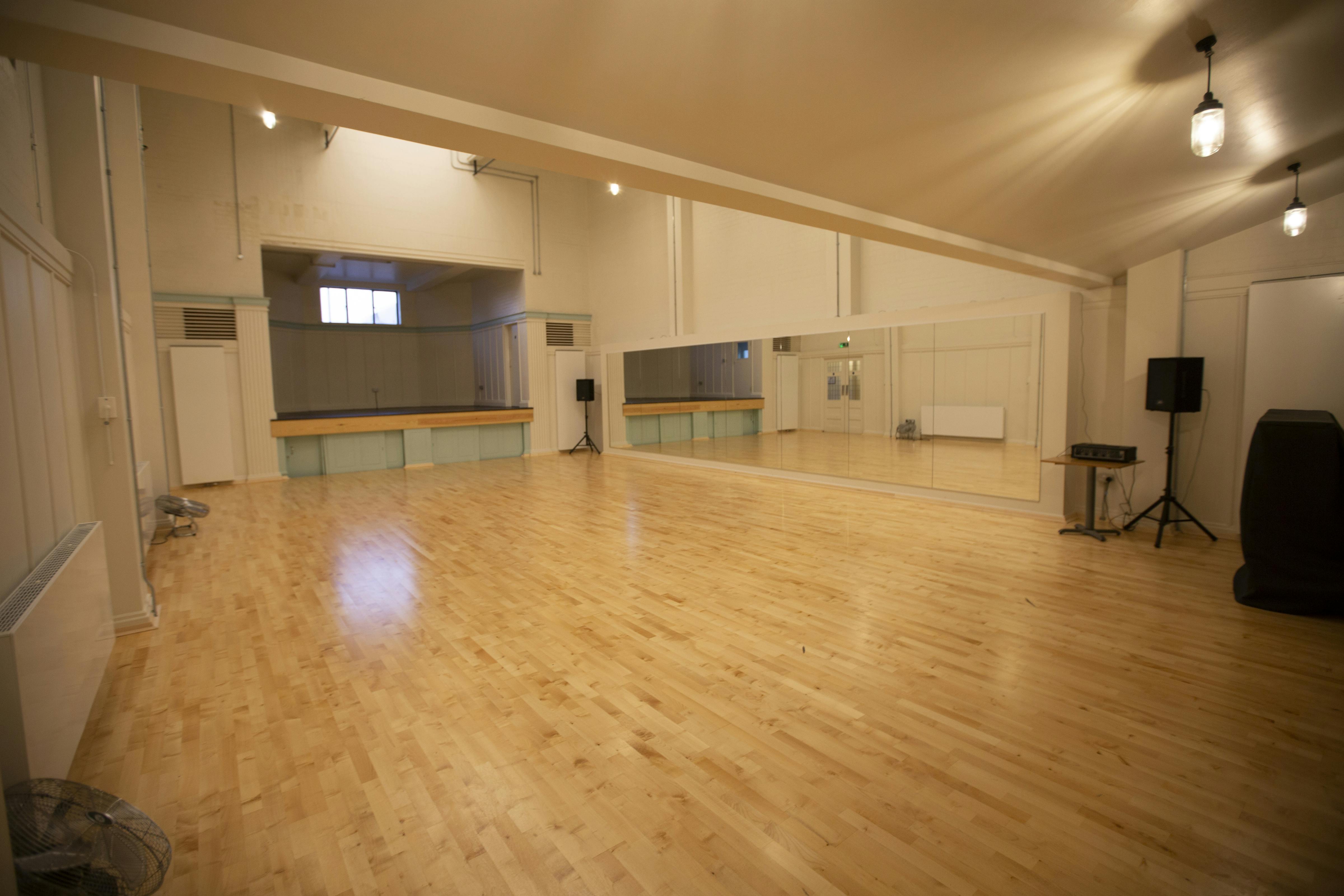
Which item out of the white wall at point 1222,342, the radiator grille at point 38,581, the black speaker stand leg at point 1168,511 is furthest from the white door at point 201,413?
the white wall at point 1222,342

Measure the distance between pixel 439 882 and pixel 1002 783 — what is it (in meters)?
1.94

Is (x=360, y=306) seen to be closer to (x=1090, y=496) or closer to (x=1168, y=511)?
(x=1090, y=496)

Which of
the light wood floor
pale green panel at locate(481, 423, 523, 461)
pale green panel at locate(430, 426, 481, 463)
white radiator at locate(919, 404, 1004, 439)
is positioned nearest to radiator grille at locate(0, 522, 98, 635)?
the light wood floor

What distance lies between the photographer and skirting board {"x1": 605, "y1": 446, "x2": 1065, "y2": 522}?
6453 millimetres

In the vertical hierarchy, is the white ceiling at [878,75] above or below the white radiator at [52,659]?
above

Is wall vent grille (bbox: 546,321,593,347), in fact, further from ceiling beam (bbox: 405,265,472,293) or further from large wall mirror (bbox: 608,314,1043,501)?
large wall mirror (bbox: 608,314,1043,501)

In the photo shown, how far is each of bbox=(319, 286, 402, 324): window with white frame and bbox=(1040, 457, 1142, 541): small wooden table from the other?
1580cm

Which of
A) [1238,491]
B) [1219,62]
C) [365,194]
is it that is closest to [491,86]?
[1219,62]

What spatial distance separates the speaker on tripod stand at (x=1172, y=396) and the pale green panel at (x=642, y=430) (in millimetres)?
7757

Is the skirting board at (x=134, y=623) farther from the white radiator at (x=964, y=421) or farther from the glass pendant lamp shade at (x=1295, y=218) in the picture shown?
the glass pendant lamp shade at (x=1295, y=218)

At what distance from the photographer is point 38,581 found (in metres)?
2.25

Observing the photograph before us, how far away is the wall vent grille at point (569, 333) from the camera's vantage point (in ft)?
43.2

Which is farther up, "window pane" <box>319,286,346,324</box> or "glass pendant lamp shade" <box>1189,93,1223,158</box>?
"window pane" <box>319,286,346,324</box>

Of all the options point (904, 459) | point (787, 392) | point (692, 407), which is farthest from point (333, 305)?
point (904, 459)
